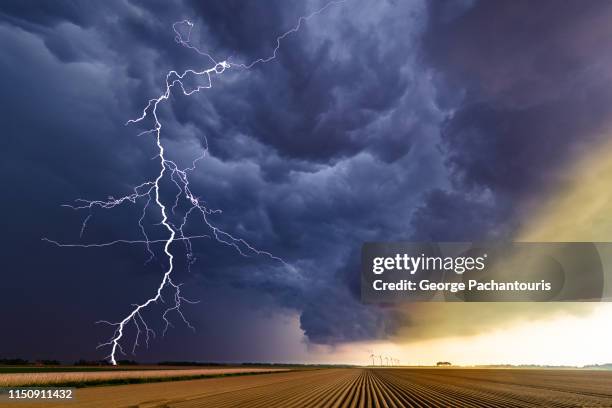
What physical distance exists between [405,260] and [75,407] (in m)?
21.5

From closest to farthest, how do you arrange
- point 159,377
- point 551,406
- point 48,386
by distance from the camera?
point 551,406
point 48,386
point 159,377

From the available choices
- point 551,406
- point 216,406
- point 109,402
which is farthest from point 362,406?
point 109,402

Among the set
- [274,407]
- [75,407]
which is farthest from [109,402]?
[274,407]

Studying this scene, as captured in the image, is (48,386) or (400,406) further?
(48,386)

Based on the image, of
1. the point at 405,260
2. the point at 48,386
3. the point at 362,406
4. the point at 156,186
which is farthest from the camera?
the point at 156,186

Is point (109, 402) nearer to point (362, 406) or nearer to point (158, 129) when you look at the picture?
point (362, 406)

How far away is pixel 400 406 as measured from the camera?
63.3ft

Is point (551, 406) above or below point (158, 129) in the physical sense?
below

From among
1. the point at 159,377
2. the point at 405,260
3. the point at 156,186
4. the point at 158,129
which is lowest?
the point at 159,377

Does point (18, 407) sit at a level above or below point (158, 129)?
below

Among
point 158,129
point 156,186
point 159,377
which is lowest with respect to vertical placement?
point 159,377

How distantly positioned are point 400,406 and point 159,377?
30943 millimetres

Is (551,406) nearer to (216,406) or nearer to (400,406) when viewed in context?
(400,406)

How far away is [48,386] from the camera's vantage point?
27031 mm
